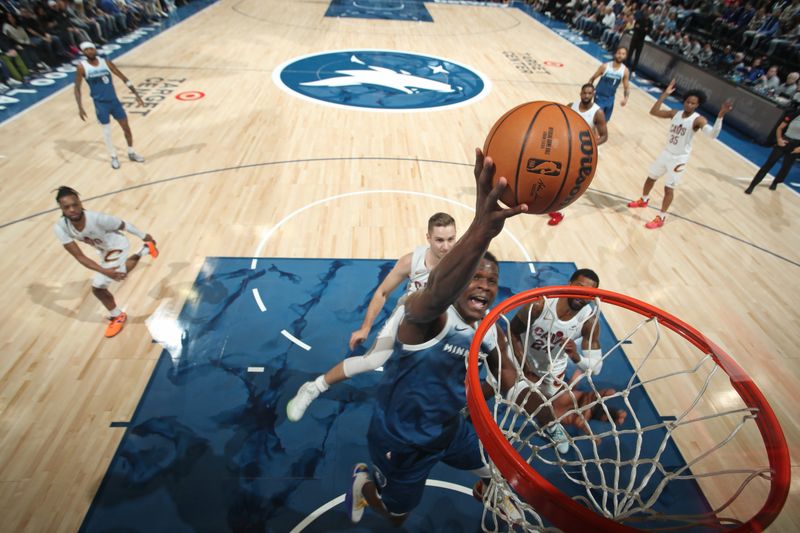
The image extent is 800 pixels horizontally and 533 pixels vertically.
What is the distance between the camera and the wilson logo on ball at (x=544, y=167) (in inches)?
73.9

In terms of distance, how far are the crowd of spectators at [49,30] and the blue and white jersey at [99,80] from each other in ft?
14.9

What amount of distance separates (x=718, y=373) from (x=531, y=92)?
8.07m

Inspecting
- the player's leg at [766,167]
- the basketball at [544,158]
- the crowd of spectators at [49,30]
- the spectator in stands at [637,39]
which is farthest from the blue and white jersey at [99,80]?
the spectator in stands at [637,39]

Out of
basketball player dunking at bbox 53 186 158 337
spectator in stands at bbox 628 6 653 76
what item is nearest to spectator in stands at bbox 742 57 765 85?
spectator in stands at bbox 628 6 653 76

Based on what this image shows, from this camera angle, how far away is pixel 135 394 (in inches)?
141

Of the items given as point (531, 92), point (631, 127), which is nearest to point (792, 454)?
point (631, 127)

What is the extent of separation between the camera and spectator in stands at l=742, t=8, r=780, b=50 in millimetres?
12273

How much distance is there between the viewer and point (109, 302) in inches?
159

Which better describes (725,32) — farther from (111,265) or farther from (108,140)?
(111,265)

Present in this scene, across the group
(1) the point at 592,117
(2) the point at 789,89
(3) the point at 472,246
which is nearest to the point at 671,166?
(1) the point at 592,117

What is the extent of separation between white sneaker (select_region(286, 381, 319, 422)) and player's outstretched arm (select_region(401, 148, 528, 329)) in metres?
1.87

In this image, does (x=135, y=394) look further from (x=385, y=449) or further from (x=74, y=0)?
(x=74, y=0)

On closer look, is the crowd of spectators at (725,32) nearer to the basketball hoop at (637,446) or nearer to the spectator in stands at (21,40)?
the basketball hoop at (637,446)

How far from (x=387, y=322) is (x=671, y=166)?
15.5 ft
